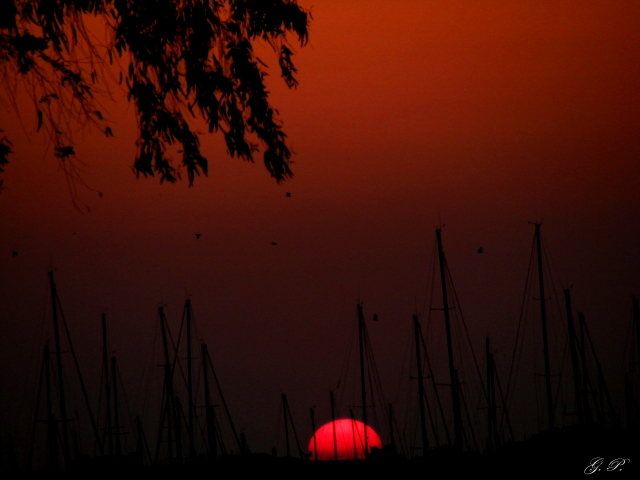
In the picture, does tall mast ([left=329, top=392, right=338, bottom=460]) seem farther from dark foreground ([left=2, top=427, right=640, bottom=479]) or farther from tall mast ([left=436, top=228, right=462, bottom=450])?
dark foreground ([left=2, top=427, right=640, bottom=479])

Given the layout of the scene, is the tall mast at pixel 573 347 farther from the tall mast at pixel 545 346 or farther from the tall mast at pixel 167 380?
the tall mast at pixel 167 380

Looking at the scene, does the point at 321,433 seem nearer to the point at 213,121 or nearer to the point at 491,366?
the point at 491,366

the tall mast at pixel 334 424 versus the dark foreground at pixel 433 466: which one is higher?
the tall mast at pixel 334 424

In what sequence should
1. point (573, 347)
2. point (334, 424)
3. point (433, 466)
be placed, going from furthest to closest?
1. point (334, 424)
2. point (573, 347)
3. point (433, 466)

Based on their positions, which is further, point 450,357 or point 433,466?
point 450,357

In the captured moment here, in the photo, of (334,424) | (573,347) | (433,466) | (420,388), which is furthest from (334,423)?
(433,466)

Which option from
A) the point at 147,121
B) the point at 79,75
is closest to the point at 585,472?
the point at 147,121

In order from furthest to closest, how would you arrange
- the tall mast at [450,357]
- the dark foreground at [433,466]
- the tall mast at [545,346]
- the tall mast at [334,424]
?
the tall mast at [334,424] < the tall mast at [545,346] < the tall mast at [450,357] < the dark foreground at [433,466]

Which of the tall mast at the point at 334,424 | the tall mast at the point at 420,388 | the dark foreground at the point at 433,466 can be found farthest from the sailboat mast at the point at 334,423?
the dark foreground at the point at 433,466

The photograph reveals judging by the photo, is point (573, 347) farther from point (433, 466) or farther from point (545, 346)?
point (433, 466)

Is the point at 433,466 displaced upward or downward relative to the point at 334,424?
downward

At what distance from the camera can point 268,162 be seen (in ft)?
33.0

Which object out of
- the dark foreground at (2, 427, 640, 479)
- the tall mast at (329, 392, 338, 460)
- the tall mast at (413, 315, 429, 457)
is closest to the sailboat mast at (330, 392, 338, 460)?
the tall mast at (329, 392, 338, 460)

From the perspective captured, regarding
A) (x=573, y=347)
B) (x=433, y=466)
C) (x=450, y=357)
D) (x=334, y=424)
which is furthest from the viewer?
(x=334, y=424)
